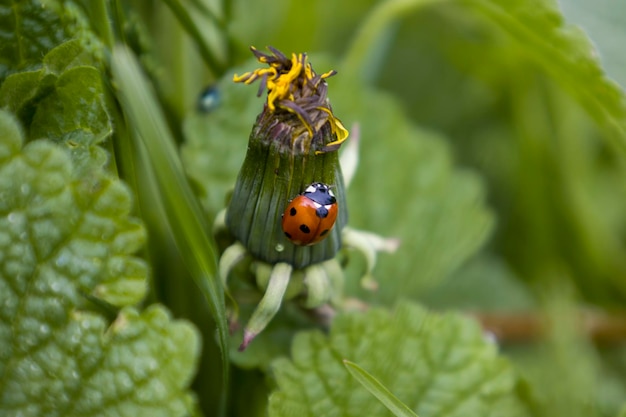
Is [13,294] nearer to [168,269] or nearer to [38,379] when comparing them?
[38,379]

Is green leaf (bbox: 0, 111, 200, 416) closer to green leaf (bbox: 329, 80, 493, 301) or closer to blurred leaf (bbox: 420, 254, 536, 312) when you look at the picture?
green leaf (bbox: 329, 80, 493, 301)

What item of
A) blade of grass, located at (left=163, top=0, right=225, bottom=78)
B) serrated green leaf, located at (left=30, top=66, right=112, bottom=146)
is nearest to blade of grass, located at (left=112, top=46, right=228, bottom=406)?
serrated green leaf, located at (left=30, top=66, right=112, bottom=146)

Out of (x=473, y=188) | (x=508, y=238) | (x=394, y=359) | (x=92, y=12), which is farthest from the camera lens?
(x=508, y=238)

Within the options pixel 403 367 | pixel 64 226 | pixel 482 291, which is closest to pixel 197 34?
pixel 64 226

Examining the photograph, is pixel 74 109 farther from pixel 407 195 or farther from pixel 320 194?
pixel 407 195

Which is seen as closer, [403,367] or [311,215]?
[311,215]

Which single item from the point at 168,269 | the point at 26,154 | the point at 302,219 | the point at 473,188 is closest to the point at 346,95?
the point at 473,188

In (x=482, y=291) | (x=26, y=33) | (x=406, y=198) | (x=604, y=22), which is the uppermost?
(x=604, y=22)
